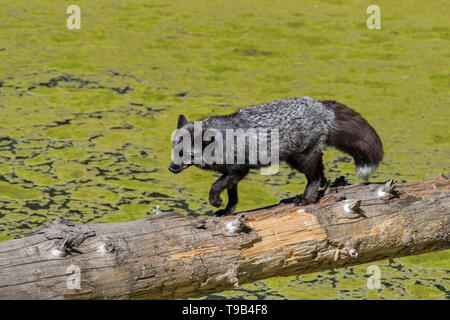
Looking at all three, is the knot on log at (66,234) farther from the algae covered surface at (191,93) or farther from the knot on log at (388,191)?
the algae covered surface at (191,93)

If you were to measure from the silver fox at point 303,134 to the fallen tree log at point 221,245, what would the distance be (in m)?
0.28

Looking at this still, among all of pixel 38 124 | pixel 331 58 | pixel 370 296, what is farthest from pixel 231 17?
pixel 370 296

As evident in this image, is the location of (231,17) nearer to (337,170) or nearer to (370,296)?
(337,170)

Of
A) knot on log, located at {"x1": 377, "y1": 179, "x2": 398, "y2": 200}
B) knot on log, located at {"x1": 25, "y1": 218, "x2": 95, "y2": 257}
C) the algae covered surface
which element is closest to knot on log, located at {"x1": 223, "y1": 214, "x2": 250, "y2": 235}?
knot on log, located at {"x1": 25, "y1": 218, "x2": 95, "y2": 257}

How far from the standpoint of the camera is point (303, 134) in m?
4.29

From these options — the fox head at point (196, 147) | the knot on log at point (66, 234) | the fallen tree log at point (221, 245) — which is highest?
the fox head at point (196, 147)

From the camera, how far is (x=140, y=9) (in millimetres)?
10273

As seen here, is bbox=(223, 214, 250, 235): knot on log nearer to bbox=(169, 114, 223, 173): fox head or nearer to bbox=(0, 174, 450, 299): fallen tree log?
bbox=(0, 174, 450, 299): fallen tree log

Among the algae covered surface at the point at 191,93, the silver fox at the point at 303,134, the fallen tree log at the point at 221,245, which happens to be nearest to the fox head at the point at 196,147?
the silver fox at the point at 303,134

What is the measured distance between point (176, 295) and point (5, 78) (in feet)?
16.8

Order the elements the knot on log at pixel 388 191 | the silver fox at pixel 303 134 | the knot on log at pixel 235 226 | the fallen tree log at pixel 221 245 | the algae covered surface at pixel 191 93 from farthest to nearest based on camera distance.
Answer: the algae covered surface at pixel 191 93 → the silver fox at pixel 303 134 → the knot on log at pixel 388 191 → the knot on log at pixel 235 226 → the fallen tree log at pixel 221 245

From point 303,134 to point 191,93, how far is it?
12.2ft

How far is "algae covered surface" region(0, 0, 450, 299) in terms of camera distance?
573cm

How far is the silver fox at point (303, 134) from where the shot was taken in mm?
4293
